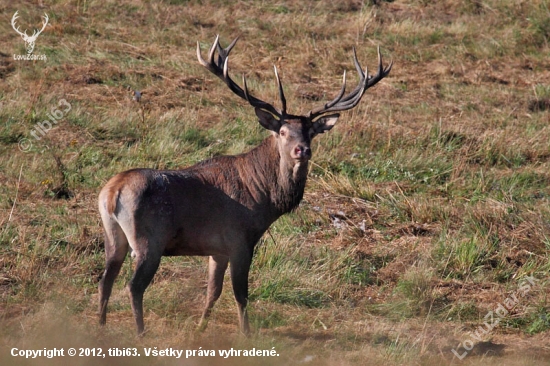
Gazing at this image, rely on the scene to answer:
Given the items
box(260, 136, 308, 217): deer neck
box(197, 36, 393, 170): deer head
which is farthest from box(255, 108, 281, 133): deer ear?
box(260, 136, 308, 217): deer neck

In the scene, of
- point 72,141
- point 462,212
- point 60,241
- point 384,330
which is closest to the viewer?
point 384,330

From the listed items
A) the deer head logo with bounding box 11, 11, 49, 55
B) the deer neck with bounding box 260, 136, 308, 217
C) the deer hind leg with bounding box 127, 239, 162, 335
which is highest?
the deer head logo with bounding box 11, 11, 49, 55

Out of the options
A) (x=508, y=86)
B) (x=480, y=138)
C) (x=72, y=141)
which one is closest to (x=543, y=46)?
(x=508, y=86)

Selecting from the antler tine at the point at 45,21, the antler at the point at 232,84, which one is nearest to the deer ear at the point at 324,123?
the antler at the point at 232,84

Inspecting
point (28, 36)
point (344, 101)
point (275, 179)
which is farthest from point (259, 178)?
point (28, 36)

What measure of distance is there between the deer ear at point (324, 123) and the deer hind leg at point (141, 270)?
1.86m

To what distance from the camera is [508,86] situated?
46.4ft

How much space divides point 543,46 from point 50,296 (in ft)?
36.1

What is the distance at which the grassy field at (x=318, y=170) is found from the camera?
292 inches

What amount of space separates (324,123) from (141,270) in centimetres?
215

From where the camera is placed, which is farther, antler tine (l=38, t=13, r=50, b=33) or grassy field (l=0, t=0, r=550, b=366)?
antler tine (l=38, t=13, r=50, b=33)

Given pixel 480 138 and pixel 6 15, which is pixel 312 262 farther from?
pixel 6 15

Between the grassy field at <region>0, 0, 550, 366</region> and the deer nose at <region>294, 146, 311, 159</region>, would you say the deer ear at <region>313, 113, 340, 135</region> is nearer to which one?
the deer nose at <region>294, 146, 311, 159</region>

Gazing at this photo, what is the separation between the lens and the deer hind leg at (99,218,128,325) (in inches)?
262
